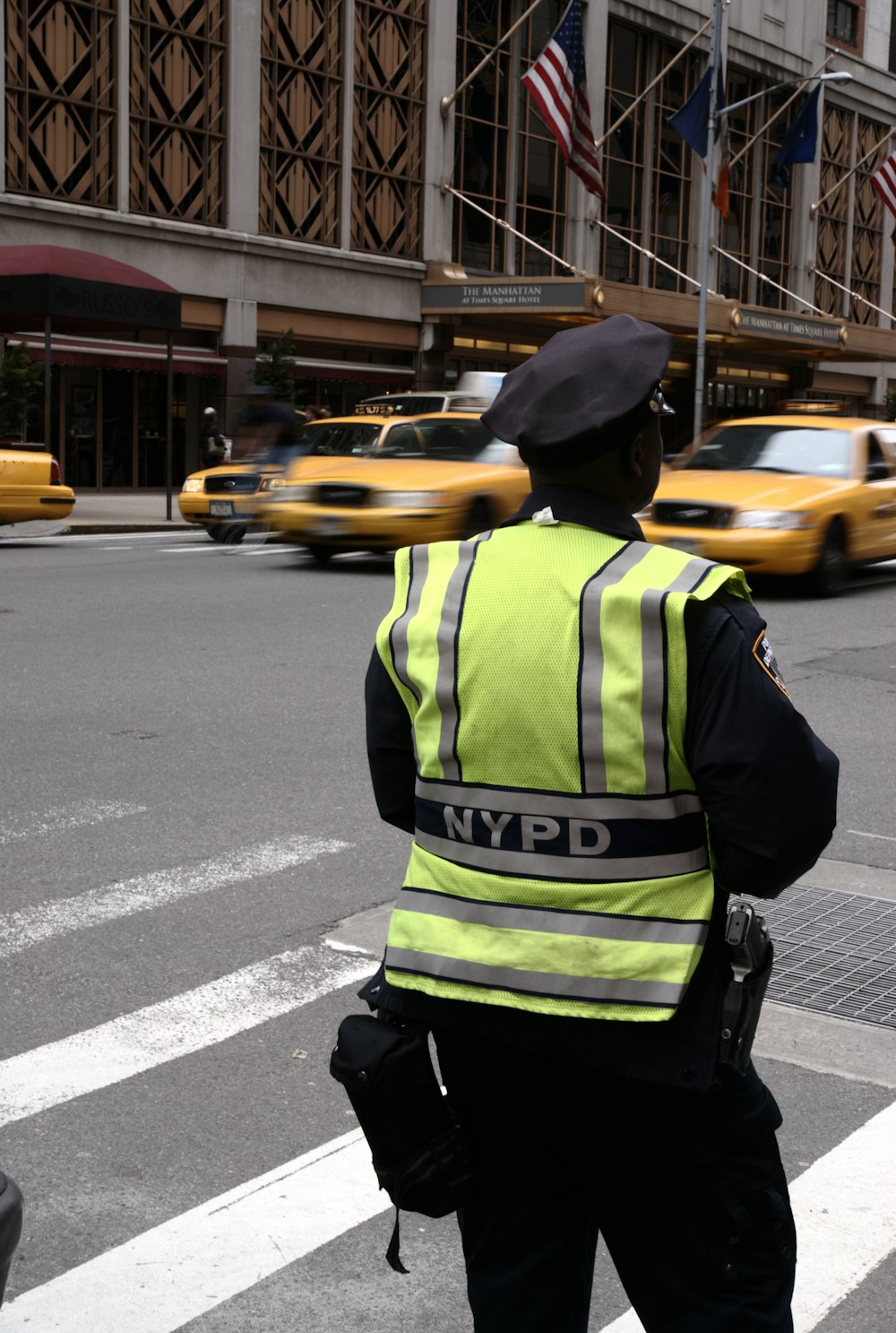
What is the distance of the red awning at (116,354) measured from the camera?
30.9 m

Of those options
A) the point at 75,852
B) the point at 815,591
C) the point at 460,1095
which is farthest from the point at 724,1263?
the point at 815,591

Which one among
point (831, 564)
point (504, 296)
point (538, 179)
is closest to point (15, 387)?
point (504, 296)

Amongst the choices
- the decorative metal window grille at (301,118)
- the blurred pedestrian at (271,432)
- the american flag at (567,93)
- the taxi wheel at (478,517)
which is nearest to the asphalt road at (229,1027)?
the taxi wheel at (478,517)

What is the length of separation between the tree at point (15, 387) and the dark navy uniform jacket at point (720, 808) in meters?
24.8

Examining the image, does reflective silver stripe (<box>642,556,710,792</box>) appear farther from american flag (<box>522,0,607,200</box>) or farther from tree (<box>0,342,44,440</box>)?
american flag (<box>522,0,607,200</box>)

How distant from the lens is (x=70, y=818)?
6754mm

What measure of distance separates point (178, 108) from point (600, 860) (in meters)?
33.4

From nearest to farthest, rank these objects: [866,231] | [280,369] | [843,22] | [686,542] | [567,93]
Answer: [686,542], [567,93], [280,369], [843,22], [866,231]

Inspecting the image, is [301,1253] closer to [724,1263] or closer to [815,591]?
[724,1263]

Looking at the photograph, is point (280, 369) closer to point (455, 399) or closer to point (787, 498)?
point (455, 399)

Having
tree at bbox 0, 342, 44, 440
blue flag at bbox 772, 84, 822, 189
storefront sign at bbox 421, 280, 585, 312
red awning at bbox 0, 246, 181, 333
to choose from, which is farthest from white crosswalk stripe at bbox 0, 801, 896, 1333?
blue flag at bbox 772, 84, 822, 189

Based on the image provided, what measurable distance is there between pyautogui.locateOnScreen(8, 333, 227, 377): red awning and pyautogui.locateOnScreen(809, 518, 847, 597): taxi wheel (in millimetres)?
19451

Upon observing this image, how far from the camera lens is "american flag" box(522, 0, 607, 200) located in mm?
29547

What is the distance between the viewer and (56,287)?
2461cm
